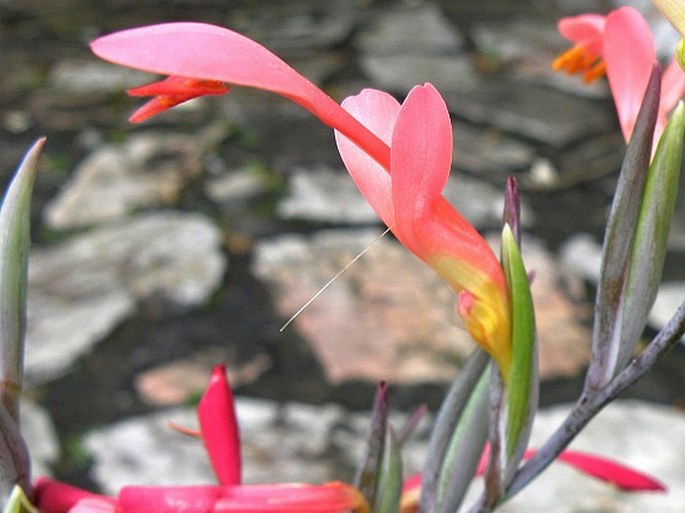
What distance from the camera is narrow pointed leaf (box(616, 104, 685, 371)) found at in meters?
0.34

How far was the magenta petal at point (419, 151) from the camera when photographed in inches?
12.0

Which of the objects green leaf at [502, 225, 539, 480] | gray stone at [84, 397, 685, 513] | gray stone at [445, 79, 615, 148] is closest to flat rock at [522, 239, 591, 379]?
gray stone at [84, 397, 685, 513]

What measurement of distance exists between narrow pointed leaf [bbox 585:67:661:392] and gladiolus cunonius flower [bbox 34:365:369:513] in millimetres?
110

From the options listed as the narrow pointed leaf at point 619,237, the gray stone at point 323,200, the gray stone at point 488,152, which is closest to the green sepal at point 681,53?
the narrow pointed leaf at point 619,237

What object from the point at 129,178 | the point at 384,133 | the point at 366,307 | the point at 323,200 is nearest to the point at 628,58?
the point at 384,133

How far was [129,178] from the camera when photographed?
207 cm

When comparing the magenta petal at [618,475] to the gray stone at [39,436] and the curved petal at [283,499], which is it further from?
the gray stone at [39,436]

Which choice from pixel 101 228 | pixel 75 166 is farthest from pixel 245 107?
pixel 101 228

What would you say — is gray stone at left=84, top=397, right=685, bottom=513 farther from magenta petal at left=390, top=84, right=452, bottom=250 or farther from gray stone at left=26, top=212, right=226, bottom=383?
magenta petal at left=390, top=84, right=452, bottom=250

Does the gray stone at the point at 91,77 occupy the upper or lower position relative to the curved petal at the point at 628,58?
lower

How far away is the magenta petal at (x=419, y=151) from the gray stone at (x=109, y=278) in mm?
1277

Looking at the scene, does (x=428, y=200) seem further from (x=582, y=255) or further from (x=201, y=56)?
(x=582, y=255)

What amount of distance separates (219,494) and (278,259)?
146 cm

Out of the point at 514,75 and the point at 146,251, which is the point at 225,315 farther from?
the point at 514,75
